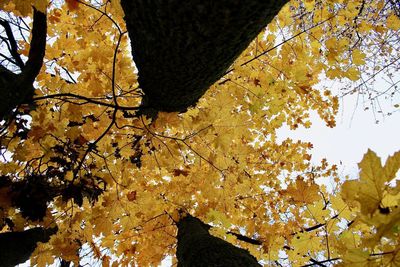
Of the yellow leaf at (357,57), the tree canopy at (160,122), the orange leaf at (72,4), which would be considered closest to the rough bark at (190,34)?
the tree canopy at (160,122)

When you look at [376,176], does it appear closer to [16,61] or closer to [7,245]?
[7,245]

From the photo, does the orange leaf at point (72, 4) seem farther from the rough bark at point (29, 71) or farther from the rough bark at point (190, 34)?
the rough bark at point (190, 34)

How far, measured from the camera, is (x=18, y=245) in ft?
8.02

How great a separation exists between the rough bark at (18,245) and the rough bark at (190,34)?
1.86 meters

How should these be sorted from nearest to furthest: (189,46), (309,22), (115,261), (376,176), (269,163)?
(376,176), (189,46), (115,261), (309,22), (269,163)

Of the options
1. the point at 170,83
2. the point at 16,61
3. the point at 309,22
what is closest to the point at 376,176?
the point at 170,83

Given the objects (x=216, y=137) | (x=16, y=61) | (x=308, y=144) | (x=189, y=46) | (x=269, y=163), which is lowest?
(x=189, y=46)

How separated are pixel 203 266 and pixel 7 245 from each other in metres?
1.74

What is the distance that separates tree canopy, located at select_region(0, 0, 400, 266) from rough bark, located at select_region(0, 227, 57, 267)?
7cm

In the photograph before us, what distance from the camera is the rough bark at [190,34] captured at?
1.02m

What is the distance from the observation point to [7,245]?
2391 mm

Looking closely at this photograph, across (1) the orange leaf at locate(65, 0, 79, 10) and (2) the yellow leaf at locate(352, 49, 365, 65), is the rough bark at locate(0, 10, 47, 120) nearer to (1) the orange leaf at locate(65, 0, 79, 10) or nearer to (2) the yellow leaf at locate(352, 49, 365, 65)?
(1) the orange leaf at locate(65, 0, 79, 10)

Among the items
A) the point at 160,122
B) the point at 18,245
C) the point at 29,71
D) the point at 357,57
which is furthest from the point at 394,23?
the point at 18,245

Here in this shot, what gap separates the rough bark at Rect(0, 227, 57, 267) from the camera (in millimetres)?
2357
